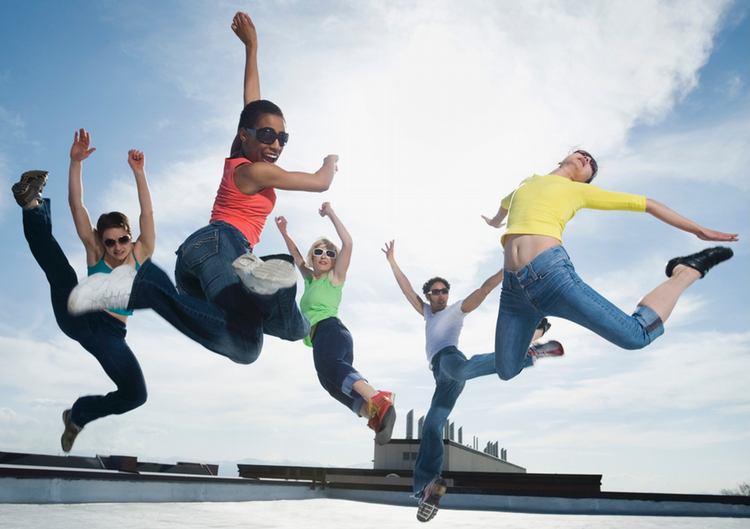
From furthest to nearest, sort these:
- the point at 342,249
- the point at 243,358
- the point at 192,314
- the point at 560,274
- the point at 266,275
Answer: the point at 342,249 < the point at 243,358 < the point at 560,274 < the point at 192,314 < the point at 266,275

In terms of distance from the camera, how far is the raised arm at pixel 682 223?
4328 millimetres

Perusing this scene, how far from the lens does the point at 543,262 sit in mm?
4348

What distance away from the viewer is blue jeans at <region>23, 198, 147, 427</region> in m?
4.99

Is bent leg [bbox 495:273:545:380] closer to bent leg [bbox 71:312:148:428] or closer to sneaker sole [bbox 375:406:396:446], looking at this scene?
sneaker sole [bbox 375:406:396:446]

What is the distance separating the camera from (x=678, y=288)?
4.46 meters

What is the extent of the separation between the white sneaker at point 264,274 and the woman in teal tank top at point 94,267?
1.58 metres

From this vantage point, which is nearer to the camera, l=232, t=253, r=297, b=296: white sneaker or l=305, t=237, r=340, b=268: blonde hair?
l=232, t=253, r=297, b=296: white sneaker

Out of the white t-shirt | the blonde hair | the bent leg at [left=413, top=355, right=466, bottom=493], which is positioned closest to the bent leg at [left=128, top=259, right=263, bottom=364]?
the blonde hair

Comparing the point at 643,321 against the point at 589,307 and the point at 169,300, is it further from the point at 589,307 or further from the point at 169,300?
the point at 169,300

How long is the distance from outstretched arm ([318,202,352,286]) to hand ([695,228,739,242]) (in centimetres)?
310

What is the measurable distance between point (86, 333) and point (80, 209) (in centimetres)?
115

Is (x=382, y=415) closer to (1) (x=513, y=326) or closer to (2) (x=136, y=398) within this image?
(1) (x=513, y=326)

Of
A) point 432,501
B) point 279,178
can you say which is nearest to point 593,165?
point 279,178

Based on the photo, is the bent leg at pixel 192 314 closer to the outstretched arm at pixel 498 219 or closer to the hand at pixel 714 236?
the outstretched arm at pixel 498 219
